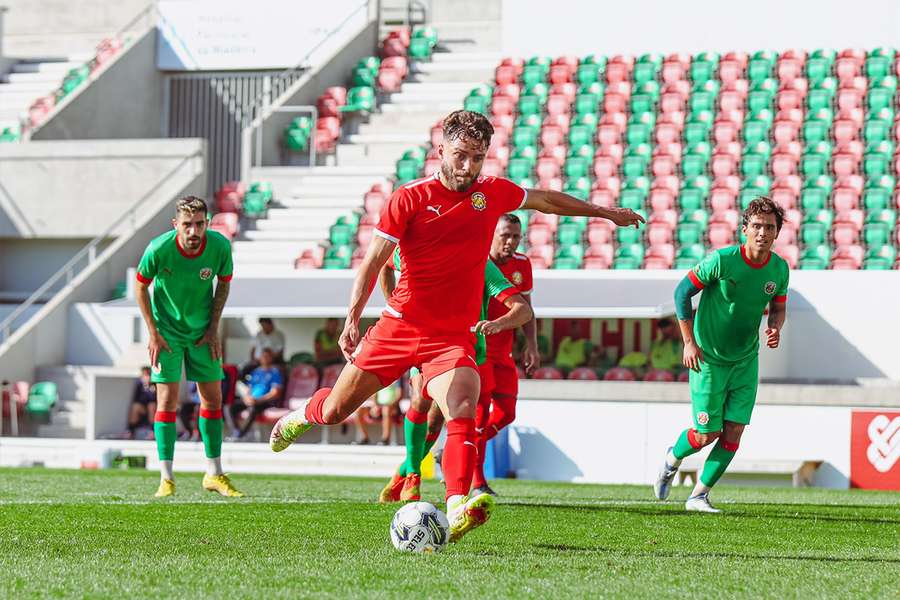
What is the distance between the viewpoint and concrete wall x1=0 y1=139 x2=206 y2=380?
2016cm

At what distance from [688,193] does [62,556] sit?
15682mm

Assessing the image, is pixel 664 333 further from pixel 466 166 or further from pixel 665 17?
pixel 466 166

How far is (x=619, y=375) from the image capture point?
17406 millimetres

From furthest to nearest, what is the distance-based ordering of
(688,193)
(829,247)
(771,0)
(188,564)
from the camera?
(771,0)
(688,193)
(829,247)
(188,564)

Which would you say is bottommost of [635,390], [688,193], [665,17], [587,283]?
[635,390]

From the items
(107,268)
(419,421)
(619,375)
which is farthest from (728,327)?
(107,268)

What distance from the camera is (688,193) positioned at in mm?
20516

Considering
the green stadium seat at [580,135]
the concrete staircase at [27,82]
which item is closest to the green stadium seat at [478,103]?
the green stadium seat at [580,135]

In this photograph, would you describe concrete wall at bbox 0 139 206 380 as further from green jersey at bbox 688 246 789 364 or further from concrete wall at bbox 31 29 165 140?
green jersey at bbox 688 246 789 364

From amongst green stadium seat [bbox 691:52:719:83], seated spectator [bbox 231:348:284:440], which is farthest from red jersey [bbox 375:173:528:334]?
green stadium seat [bbox 691:52:719:83]

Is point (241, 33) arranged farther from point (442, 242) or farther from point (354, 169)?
point (442, 242)

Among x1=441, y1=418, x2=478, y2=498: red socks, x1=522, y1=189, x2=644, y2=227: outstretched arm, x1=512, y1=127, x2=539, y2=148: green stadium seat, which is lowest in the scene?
x1=441, y1=418, x2=478, y2=498: red socks

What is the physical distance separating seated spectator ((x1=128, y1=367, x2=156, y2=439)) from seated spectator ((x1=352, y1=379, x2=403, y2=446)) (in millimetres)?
2830

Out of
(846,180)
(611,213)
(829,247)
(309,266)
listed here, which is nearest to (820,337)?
(829,247)
